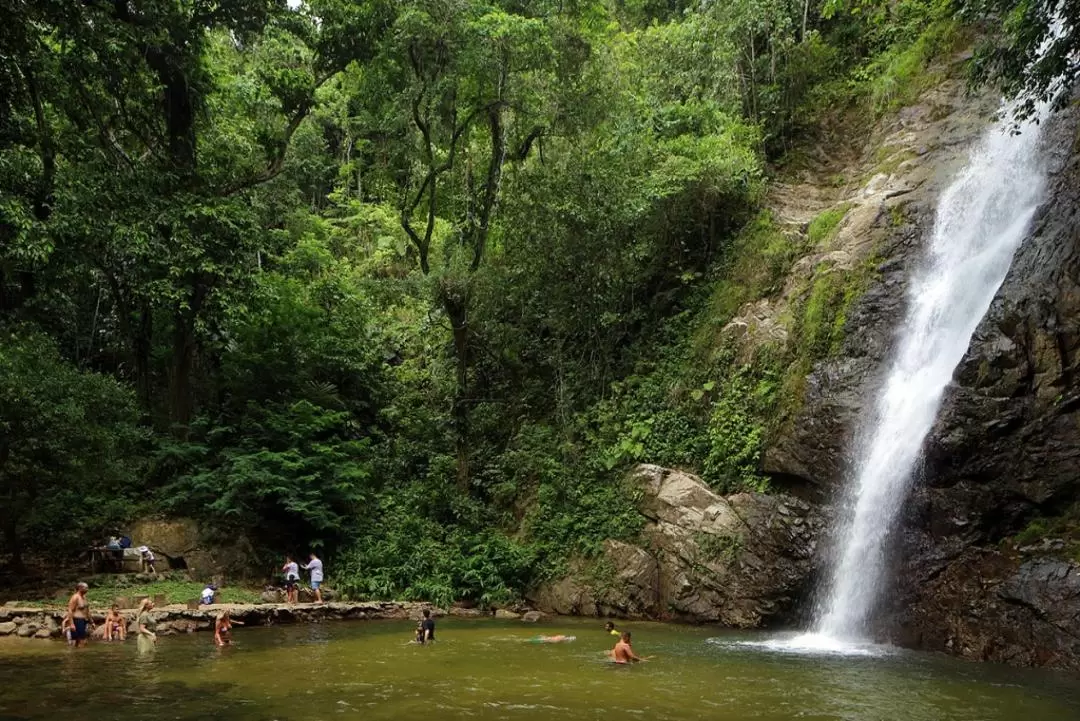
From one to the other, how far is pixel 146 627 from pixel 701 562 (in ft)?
36.1

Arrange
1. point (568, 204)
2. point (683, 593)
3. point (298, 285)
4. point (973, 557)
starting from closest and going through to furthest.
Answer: point (973, 557), point (683, 593), point (568, 204), point (298, 285)

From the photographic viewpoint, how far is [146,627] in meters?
14.7

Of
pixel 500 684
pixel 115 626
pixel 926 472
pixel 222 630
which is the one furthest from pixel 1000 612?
pixel 115 626

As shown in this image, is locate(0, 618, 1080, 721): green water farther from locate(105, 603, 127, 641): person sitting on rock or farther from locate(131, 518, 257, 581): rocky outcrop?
locate(131, 518, 257, 581): rocky outcrop

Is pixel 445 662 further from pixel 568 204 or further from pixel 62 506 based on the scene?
pixel 568 204

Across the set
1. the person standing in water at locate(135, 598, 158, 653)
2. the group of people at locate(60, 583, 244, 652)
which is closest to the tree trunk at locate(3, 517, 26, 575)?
the group of people at locate(60, 583, 244, 652)

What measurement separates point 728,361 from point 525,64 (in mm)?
10372

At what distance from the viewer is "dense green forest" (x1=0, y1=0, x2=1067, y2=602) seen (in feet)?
58.7

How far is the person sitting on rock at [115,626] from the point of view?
14477 mm

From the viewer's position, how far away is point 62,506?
19047mm

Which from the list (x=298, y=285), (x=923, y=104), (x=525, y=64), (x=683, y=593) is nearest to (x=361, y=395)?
(x=298, y=285)

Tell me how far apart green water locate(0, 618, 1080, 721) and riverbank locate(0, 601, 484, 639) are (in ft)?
2.22

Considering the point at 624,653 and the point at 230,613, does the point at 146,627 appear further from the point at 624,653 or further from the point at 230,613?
the point at 624,653

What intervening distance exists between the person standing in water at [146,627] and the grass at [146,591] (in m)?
1.59
